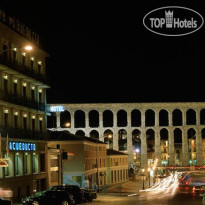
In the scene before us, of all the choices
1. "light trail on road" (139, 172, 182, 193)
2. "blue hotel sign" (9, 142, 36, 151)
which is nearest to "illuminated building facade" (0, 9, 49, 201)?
"blue hotel sign" (9, 142, 36, 151)

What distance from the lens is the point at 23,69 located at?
4988 cm

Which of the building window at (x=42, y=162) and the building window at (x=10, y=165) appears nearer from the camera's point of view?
the building window at (x=10, y=165)

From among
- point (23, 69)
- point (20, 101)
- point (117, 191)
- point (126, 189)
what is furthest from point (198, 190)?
point (126, 189)

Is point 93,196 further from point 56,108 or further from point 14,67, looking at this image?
point 56,108

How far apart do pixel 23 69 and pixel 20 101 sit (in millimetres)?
2878

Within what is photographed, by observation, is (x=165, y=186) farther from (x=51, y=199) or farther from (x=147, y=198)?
(x=51, y=199)

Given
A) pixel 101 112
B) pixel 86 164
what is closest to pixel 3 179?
pixel 86 164

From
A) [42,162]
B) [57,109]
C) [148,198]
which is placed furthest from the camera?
[57,109]

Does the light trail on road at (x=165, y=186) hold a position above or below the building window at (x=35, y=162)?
below

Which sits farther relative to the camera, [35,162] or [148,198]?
[35,162]

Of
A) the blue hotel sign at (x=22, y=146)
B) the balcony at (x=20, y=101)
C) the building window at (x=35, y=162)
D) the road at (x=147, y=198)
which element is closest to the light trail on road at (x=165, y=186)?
the road at (x=147, y=198)

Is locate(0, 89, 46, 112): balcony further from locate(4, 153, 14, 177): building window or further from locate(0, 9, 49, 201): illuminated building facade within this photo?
locate(4, 153, 14, 177): building window

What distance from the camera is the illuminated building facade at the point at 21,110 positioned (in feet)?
150

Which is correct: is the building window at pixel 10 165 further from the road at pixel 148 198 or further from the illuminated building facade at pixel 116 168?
the illuminated building facade at pixel 116 168
